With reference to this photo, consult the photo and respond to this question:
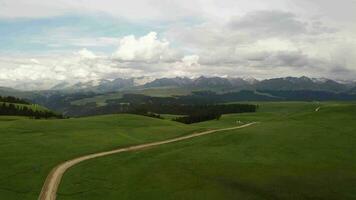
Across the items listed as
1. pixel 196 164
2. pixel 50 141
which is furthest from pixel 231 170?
pixel 50 141

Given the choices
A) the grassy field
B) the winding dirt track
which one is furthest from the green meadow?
the winding dirt track

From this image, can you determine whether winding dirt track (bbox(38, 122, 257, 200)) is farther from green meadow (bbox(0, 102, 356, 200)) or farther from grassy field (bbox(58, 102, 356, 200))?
grassy field (bbox(58, 102, 356, 200))

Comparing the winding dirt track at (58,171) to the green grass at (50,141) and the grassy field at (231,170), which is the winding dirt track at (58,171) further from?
the grassy field at (231,170)

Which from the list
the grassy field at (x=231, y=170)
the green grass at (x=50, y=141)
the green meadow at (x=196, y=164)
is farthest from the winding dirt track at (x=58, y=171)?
the grassy field at (x=231, y=170)

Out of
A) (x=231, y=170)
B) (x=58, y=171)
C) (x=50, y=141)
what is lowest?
(x=58, y=171)

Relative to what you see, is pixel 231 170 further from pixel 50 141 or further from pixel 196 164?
pixel 50 141

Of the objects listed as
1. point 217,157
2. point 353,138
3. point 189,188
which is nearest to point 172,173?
point 189,188
